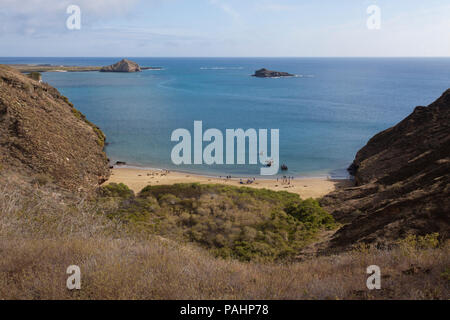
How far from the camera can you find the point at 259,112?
7169cm

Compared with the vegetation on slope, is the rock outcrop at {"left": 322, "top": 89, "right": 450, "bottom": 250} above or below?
above

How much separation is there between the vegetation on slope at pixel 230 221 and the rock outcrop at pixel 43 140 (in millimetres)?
3260

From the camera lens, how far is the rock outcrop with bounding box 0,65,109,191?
20938mm

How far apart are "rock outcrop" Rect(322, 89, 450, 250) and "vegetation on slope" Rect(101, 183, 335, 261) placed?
203 cm

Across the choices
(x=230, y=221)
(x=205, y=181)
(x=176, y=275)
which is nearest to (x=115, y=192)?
(x=230, y=221)

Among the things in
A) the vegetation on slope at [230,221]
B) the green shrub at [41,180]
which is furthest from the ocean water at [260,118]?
the green shrub at [41,180]

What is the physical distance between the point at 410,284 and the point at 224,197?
50.1ft

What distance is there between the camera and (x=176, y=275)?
6402mm

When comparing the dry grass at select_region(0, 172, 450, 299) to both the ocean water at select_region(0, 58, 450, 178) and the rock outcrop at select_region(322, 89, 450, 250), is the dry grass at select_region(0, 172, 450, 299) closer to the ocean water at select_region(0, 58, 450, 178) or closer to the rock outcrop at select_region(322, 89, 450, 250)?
the rock outcrop at select_region(322, 89, 450, 250)

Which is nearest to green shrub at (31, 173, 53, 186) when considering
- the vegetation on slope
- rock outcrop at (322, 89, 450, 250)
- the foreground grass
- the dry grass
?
the vegetation on slope

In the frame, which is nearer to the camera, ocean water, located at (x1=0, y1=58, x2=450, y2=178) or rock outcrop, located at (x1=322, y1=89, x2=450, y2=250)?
rock outcrop, located at (x1=322, y1=89, x2=450, y2=250)

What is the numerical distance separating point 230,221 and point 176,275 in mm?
A: 10442
